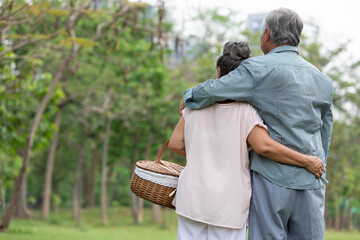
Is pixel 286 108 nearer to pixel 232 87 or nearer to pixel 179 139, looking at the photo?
pixel 232 87

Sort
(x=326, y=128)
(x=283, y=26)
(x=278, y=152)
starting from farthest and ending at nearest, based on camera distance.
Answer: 1. (x=326, y=128)
2. (x=283, y=26)
3. (x=278, y=152)

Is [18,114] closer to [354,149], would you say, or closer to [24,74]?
[24,74]

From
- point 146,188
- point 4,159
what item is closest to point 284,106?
point 146,188

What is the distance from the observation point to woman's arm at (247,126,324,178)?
246 centimetres

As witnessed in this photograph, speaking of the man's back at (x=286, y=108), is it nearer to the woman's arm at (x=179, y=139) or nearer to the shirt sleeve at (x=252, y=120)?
the shirt sleeve at (x=252, y=120)

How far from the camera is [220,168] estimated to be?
254cm

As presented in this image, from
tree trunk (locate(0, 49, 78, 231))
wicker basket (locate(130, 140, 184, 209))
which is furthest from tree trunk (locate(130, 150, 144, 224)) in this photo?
wicker basket (locate(130, 140, 184, 209))

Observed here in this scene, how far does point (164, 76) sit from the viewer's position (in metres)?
15.5

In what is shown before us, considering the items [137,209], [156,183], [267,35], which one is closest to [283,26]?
[267,35]

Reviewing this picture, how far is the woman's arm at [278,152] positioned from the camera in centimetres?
246

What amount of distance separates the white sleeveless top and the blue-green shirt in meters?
0.07

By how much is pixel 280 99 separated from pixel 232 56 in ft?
1.23

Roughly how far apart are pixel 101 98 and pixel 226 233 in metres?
15.4

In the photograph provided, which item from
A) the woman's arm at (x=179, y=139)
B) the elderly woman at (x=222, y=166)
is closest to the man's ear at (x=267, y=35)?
the elderly woman at (x=222, y=166)
